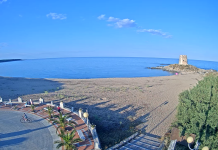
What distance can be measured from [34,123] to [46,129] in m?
1.78

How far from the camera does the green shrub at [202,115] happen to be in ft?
31.3

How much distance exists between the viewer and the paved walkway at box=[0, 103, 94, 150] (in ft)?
31.2

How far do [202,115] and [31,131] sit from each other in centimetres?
1236

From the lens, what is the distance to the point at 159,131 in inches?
515

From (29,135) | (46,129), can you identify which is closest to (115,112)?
(46,129)

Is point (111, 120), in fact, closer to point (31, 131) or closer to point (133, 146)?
point (133, 146)

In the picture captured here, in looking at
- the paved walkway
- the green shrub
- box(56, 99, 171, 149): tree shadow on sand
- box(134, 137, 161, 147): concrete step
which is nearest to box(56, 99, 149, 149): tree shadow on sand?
box(56, 99, 171, 149): tree shadow on sand

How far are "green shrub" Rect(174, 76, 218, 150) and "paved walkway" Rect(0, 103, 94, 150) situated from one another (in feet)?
23.1

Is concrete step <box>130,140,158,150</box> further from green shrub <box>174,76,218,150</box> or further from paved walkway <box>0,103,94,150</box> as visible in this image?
paved walkway <box>0,103,94,150</box>

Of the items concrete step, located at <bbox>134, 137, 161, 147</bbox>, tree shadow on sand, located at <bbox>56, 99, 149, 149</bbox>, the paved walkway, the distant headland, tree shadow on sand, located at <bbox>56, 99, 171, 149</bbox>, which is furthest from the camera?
the distant headland

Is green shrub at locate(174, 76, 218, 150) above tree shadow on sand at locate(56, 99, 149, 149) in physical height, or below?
→ above

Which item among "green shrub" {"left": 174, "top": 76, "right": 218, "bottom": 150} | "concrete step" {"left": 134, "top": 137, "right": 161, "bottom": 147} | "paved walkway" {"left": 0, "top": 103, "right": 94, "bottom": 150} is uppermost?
"green shrub" {"left": 174, "top": 76, "right": 218, "bottom": 150}

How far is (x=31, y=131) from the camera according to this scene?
438 inches

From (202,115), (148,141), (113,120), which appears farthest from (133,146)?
(113,120)
